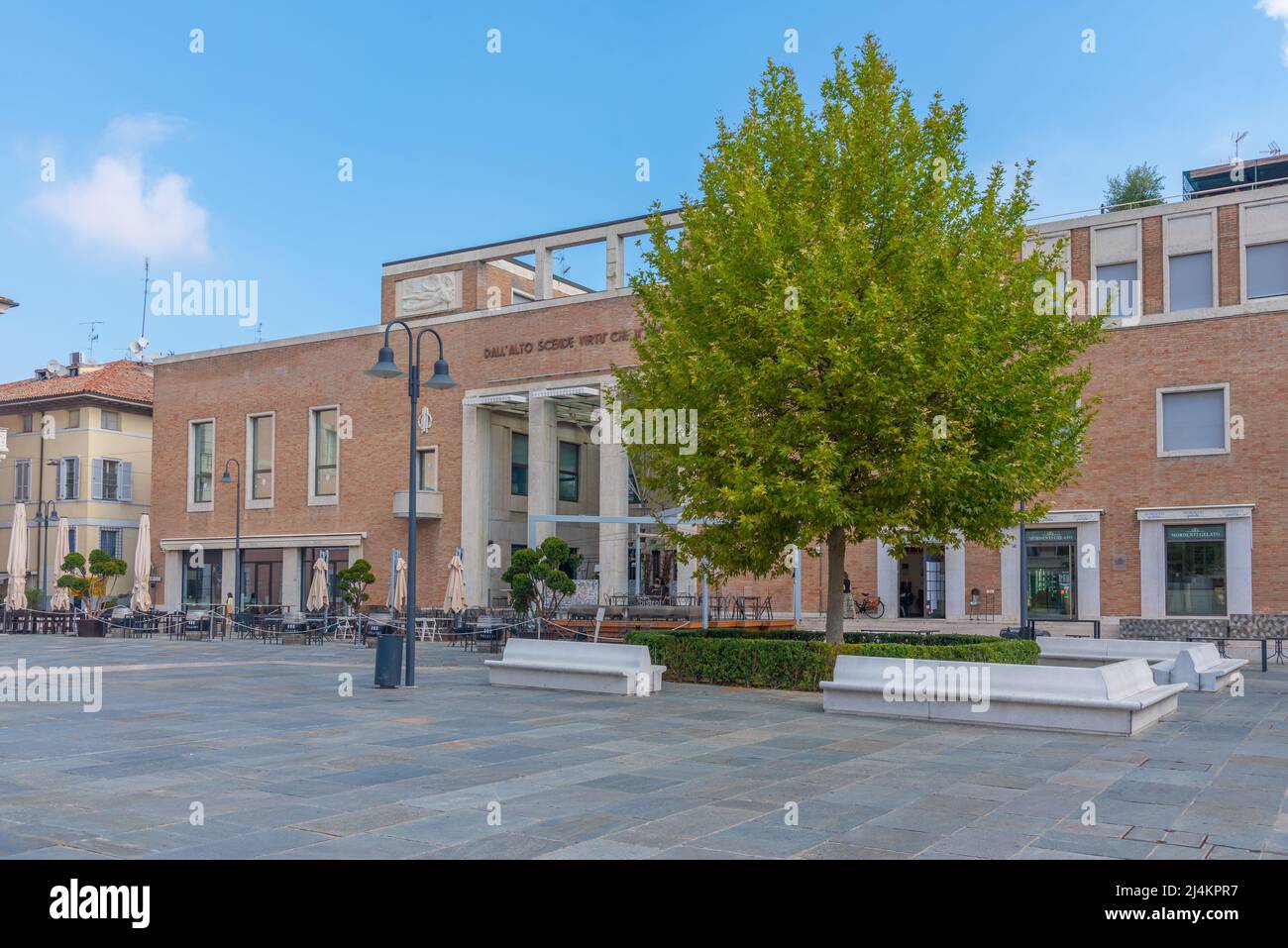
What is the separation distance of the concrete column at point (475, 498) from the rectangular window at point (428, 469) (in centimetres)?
160

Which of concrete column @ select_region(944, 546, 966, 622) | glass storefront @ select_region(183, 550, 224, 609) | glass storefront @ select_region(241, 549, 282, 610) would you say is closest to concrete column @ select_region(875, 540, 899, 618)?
concrete column @ select_region(944, 546, 966, 622)

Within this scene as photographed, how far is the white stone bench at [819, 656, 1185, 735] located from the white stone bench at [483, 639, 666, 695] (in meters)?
3.10

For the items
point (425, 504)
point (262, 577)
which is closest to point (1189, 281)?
point (425, 504)

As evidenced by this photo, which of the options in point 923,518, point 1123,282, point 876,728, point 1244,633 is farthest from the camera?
point 1123,282

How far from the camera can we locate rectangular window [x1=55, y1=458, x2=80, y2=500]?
2116 inches

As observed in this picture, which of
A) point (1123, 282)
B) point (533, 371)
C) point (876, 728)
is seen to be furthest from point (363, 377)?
point (876, 728)

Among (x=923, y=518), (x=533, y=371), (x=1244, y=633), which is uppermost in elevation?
(x=533, y=371)

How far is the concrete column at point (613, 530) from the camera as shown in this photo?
39.8 m

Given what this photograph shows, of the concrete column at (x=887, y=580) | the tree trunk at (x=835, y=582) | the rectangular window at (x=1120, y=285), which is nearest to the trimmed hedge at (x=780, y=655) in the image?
the tree trunk at (x=835, y=582)

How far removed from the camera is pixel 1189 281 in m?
33.2

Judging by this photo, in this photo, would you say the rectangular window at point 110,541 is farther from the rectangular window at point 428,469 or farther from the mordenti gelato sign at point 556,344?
the mordenti gelato sign at point 556,344

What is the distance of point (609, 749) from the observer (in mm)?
10875

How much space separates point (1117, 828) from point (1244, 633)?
23.2 meters

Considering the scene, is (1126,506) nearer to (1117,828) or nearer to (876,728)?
(876,728)
